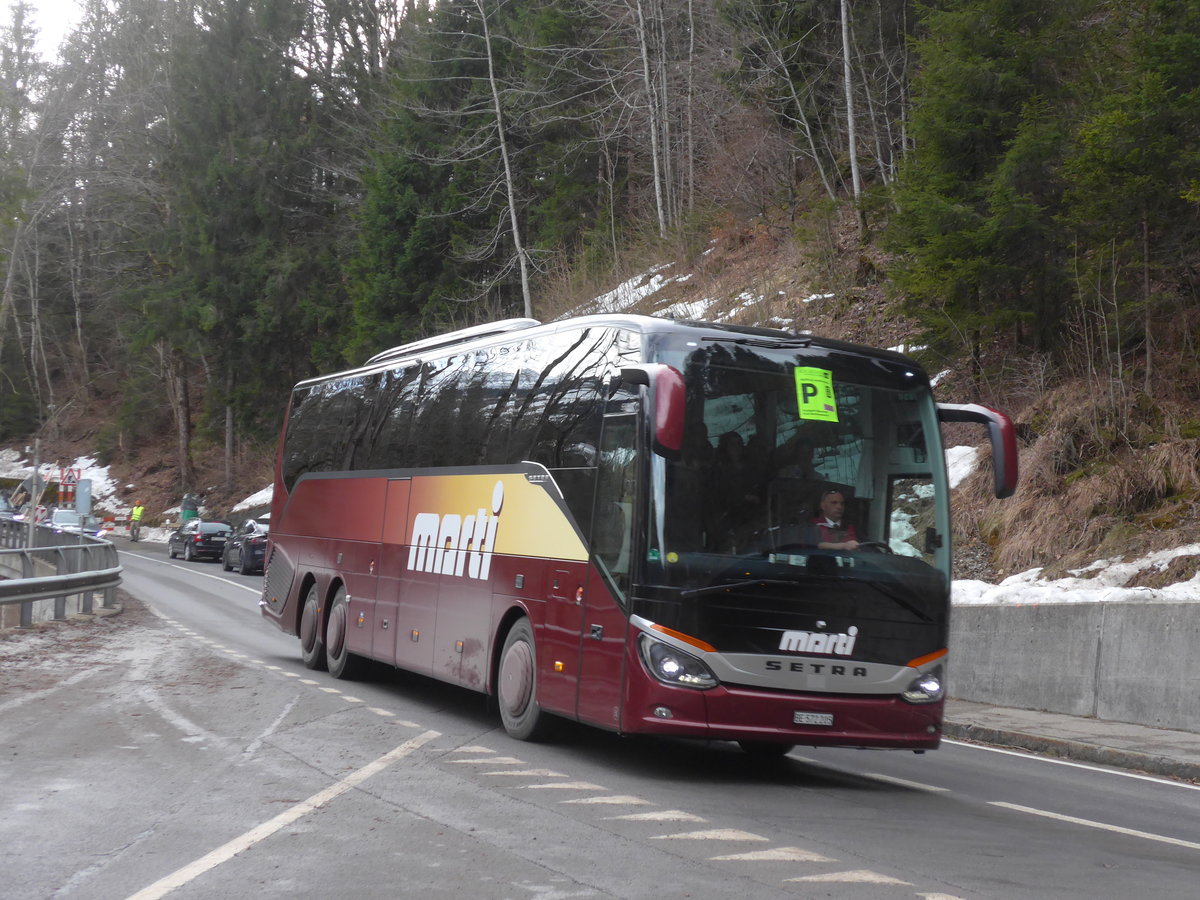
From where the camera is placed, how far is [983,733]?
41.8 feet

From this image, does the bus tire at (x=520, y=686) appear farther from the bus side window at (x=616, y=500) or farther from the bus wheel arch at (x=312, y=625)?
the bus wheel arch at (x=312, y=625)

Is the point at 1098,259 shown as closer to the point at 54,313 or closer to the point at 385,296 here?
the point at 385,296

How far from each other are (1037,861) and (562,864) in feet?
8.37

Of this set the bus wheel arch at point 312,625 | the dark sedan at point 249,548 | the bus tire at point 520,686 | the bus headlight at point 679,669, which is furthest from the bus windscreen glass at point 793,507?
the dark sedan at point 249,548

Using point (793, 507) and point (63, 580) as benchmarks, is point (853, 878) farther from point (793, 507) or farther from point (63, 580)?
point (63, 580)

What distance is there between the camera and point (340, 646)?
15.3 meters

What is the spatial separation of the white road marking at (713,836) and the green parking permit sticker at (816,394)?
311 centimetres

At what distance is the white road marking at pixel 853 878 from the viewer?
6.26 metres

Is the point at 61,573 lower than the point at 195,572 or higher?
higher

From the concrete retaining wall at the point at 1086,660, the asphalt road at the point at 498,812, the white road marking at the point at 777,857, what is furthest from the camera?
the concrete retaining wall at the point at 1086,660

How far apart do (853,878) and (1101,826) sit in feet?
8.98

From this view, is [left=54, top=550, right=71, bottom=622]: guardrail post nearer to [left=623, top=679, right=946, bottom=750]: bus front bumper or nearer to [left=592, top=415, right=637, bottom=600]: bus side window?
[left=592, top=415, right=637, bottom=600]: bus side window

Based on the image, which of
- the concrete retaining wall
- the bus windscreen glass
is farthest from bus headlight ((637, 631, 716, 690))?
the concrete retaining wall

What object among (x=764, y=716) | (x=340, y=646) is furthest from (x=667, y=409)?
(x=340, y=646)
